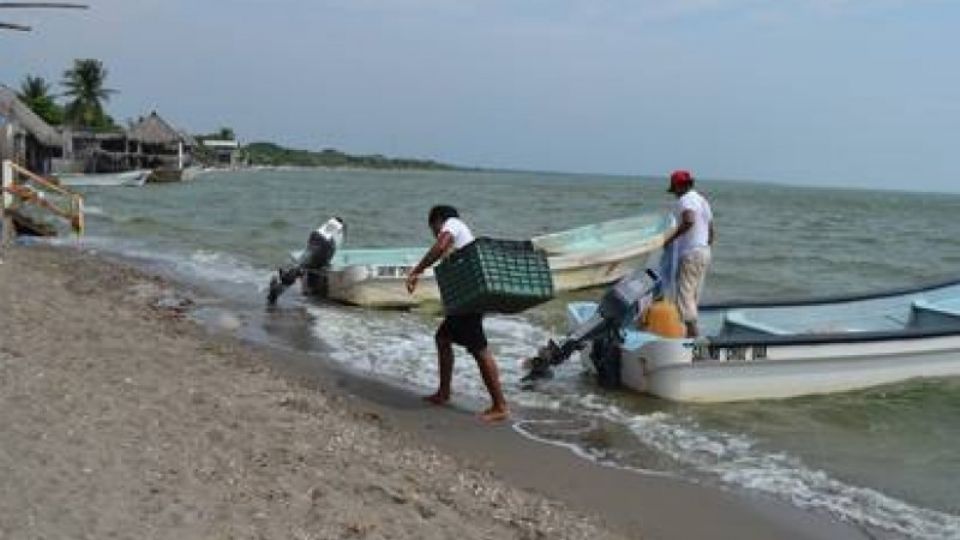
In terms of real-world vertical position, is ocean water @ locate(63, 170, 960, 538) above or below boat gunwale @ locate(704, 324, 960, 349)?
below

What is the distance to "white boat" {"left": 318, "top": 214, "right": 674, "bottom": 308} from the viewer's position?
16.3 m

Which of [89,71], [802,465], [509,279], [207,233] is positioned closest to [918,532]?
[802,465]

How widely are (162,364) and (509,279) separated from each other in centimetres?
266

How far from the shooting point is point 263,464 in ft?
19.7

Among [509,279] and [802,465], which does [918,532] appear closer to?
[802,465]

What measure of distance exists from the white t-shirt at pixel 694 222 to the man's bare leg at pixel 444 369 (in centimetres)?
275

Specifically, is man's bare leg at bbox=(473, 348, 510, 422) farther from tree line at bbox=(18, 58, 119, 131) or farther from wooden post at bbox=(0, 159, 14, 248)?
tree line at bbox=(18, 58, 119, 131)

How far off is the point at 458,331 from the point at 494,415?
0.71 m

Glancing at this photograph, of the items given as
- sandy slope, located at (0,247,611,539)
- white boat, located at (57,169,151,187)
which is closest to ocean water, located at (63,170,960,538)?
sandy slope, located at (0,247,611,539)

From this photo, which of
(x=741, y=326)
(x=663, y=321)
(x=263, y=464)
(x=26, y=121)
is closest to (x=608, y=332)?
(x=663, y=321)

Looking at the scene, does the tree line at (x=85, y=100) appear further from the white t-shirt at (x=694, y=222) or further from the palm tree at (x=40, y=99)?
the white t-shirt at (x=694, y=222)

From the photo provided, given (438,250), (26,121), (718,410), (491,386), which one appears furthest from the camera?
(26,121)

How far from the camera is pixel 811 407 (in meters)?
10.5

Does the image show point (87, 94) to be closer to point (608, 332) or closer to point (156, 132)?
point (156, 132)
